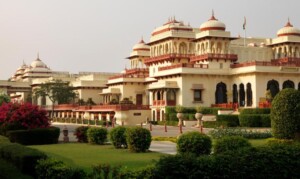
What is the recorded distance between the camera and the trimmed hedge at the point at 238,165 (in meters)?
11.2

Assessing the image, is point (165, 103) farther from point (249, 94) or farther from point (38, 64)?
point (38, 64)

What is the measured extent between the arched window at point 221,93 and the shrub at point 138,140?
1419 inches

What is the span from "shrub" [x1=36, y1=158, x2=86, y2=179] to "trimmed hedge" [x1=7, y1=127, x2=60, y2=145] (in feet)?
43.5

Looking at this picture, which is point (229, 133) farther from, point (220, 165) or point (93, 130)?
point (220, 165)

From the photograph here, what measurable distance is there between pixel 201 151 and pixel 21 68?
99.1m

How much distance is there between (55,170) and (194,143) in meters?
7.10

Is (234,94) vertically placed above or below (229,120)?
above

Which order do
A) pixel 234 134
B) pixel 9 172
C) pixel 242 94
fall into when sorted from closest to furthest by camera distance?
pixel 9 172
pixel 234 134
pixel 242 94

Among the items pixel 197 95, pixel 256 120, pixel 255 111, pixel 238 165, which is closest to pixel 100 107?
pixel 197 95

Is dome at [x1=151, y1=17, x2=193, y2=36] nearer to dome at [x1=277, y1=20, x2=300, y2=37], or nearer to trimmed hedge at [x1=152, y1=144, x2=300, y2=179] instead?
dome at [x1=277, y1=20, x2=300, y2=37]

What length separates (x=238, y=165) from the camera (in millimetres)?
11602

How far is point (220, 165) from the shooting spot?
37.6 feet

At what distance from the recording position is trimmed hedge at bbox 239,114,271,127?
41.8 metres

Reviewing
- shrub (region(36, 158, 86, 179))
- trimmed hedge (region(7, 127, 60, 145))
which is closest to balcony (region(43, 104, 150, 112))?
trimmed hedge (region(7, 127, 60, 145))
